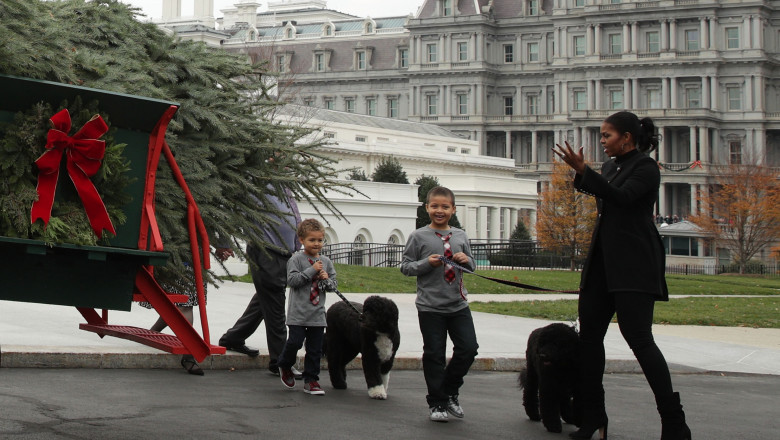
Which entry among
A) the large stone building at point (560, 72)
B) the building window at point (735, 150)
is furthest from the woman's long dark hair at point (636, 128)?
the building window at point (735, 150)

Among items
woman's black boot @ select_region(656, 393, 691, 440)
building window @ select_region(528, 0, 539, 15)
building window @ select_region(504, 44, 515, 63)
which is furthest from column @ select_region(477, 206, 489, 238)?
woman's black boot @ select_region(656, 393, 691, 440)

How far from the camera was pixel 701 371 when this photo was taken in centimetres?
1286

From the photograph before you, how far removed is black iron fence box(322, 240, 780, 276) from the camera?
4800cm

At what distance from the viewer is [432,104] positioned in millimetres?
119625

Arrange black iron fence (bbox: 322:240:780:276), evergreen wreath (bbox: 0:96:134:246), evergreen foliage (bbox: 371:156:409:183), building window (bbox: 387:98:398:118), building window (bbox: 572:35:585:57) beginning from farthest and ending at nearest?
building window (bbox: 387:98:398:118)
building window (bbox: 572:35:585:57)
evergreen foliage (bbox: 371:156:409:183)
black iron fence (bbox: 322:240:780:276)
evergreen wreath (bbox: 0:96:134:246)

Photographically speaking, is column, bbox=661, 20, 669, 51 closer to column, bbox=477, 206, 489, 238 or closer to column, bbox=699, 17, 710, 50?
column, bbox=699, 17, 710, 50

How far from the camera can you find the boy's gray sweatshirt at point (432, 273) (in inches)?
328

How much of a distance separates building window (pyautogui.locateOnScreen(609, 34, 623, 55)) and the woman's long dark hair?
336 ft

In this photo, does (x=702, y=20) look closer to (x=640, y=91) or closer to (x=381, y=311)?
(x=640, y=91)

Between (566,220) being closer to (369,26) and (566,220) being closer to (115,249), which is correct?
(115,249)

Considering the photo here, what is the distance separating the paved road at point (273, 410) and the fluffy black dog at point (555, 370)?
13cm

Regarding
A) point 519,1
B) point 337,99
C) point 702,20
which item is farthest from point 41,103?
point 337,99

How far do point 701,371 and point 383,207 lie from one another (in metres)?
40.1

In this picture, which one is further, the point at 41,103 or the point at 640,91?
the point at 640,91
